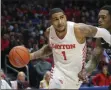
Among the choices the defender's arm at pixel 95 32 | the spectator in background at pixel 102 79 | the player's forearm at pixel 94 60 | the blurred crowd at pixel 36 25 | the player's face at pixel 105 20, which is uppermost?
the player's face at pixel 105 20

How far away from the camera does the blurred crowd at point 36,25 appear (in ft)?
27.5

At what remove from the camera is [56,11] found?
4496mm

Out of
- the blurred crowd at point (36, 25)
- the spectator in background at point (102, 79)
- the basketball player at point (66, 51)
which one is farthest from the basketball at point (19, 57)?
the spectator in background at point (102, 79)

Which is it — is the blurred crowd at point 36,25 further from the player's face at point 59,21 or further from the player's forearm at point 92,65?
the player's face at point 59,21

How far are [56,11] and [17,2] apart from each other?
13.8m

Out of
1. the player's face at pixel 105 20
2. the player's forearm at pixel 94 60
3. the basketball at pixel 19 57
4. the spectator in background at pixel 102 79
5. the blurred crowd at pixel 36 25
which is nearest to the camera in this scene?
the player's face at pixel 105 20

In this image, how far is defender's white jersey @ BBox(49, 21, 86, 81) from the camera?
15.0ft

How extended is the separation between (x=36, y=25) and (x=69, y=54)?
33.2 ft

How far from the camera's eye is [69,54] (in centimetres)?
457

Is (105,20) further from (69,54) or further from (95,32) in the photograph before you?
(69,54)

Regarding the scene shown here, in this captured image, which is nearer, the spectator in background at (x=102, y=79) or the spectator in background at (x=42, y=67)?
the spectator in background at (x=102, y=79)

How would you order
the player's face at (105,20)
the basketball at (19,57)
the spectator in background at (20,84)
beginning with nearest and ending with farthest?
the player's face at (105,20) < the basketball at (19,57) < the spectator in background at (20,84)

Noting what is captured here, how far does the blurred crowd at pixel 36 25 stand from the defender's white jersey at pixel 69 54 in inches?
97.0

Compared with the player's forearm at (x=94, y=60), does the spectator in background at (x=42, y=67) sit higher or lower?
lower
